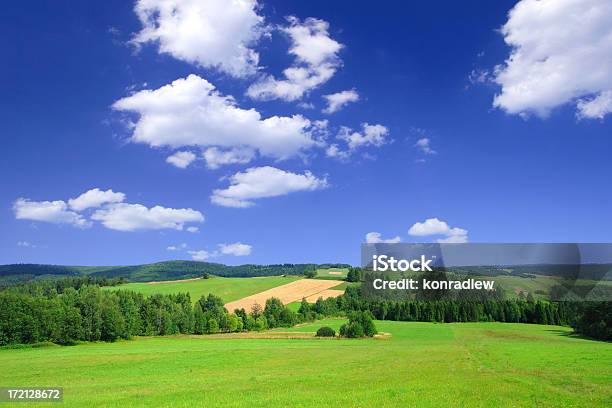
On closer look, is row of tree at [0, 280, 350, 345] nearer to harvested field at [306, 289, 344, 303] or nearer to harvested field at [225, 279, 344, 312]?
harvested field at [306, 289, 344, 303]

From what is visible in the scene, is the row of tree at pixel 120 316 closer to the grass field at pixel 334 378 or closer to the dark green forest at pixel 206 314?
the dark green forest at pixel 206 314

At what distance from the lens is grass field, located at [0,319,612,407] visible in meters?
28.4

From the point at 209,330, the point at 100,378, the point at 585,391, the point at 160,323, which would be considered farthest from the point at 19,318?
the point at 585,391

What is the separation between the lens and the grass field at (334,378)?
28375 mm

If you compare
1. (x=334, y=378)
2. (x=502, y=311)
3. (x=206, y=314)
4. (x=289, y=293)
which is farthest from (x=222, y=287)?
(x=334, y=378)

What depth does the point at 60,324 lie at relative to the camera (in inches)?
3782

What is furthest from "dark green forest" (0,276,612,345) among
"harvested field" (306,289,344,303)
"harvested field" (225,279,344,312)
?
"harvested field" (225,279,344,312)

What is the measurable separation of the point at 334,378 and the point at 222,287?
143891mm

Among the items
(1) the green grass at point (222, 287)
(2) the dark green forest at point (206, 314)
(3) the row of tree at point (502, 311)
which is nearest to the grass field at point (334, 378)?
(2) the dark green forest at point (206, 314)

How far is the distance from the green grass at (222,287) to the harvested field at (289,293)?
620 cm

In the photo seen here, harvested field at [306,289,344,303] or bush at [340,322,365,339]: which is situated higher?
harvested field at [306,289,344,303]

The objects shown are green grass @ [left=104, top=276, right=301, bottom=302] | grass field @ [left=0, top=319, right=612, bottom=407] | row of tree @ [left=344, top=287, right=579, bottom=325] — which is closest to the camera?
grass field @ [left=0, top=319, right=612, bottom=407]

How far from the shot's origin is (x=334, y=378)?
37.3 meters

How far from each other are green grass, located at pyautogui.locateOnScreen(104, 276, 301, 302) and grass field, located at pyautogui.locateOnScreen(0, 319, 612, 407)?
100496mm
